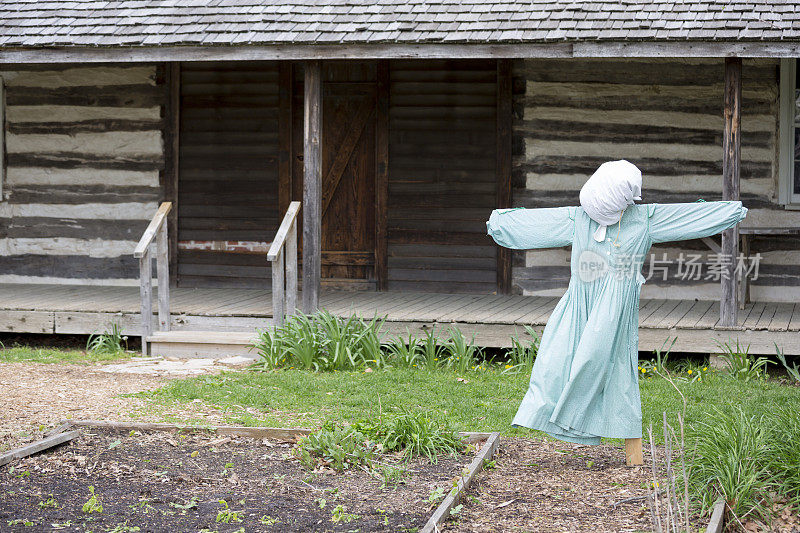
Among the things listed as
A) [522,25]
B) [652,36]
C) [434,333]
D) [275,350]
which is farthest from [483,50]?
[275,350]

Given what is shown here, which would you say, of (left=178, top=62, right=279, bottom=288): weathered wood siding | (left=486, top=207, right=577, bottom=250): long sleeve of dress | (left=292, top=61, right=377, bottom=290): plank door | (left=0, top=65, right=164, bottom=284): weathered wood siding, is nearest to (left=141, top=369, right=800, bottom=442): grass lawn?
(left=486, top=207, right=577, bottom=250): long sleeve of dress

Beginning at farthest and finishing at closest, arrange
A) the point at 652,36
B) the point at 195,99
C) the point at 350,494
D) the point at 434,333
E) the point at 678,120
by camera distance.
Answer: the point at 195,99 < the point at 678,120 < the point at 434,333 < the point at 652,36 < the point at 350,494

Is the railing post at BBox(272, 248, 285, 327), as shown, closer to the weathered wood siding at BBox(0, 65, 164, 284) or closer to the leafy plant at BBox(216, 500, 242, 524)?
the weathered wood siding at BBox(0, 65, 164, 284)

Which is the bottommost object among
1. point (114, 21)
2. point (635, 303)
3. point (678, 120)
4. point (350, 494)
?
point (350, 494)

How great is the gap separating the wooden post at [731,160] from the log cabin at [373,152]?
0.02 meters

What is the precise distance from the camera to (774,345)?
8.04 metres

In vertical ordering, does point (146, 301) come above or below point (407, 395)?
above

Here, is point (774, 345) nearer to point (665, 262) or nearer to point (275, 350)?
point (665, 262)

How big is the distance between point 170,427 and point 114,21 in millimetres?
4747

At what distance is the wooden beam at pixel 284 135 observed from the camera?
10.6 m

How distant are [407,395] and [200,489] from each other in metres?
2.46

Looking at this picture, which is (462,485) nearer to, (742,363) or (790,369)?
(742,363)

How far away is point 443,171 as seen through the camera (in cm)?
1043

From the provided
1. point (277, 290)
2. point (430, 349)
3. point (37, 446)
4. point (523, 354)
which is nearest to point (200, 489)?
point (37, 446)
